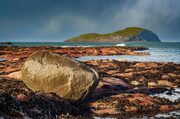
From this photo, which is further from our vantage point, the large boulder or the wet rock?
the large boulder

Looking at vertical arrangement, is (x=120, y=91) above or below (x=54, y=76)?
below

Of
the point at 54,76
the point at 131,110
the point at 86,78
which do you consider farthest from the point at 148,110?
the point at 54,76

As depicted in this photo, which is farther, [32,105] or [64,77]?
[64,77]

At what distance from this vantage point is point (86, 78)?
19438mm

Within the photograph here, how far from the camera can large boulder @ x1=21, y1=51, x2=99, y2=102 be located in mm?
19453

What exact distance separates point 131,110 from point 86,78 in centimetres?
275

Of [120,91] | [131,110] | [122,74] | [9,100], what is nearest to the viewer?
[9,100]

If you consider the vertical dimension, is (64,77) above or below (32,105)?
above

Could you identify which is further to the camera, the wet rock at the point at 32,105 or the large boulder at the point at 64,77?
the large boulder at the point at 64,77

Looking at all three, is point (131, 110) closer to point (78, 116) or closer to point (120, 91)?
point (78, 116)

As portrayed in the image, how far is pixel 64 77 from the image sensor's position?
19.6m

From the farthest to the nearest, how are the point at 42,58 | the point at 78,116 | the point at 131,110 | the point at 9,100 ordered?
the point at 42,58
the point at 131,110
the point at 78,116
the point at 9,100

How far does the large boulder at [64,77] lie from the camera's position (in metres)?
19.5

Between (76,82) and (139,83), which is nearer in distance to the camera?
(76,82)
